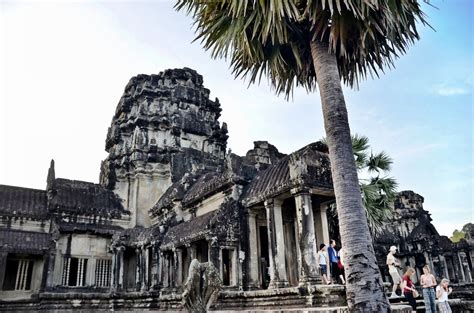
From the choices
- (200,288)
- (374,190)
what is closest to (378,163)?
(374,190)

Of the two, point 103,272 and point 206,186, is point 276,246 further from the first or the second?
point 103,272

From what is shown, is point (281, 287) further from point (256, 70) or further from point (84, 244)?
point (84, 244)

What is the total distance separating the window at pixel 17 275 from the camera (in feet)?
65.7

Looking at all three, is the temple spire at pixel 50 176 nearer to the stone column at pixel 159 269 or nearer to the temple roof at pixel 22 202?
the temple roof at pixel 22 202

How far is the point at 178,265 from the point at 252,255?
174 inches

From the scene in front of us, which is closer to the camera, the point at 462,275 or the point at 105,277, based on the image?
the point at 105,277

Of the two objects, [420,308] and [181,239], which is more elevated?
[181,239]

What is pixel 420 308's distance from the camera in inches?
416

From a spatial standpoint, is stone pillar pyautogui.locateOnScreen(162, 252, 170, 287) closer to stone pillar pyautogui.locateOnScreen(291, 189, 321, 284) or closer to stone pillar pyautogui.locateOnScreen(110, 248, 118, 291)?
stone pillar pyautogui.locateOnScreen(110, 248, 118, 291)

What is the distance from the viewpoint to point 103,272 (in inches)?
892

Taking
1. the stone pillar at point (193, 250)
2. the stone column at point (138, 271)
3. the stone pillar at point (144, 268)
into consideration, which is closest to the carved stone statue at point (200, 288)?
the stone pillar at point (193, 250)

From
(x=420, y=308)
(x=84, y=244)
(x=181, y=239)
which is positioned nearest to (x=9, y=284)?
(x=84, y=244)

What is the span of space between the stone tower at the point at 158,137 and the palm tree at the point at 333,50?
15.7 metres

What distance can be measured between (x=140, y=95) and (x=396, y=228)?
23956mm
